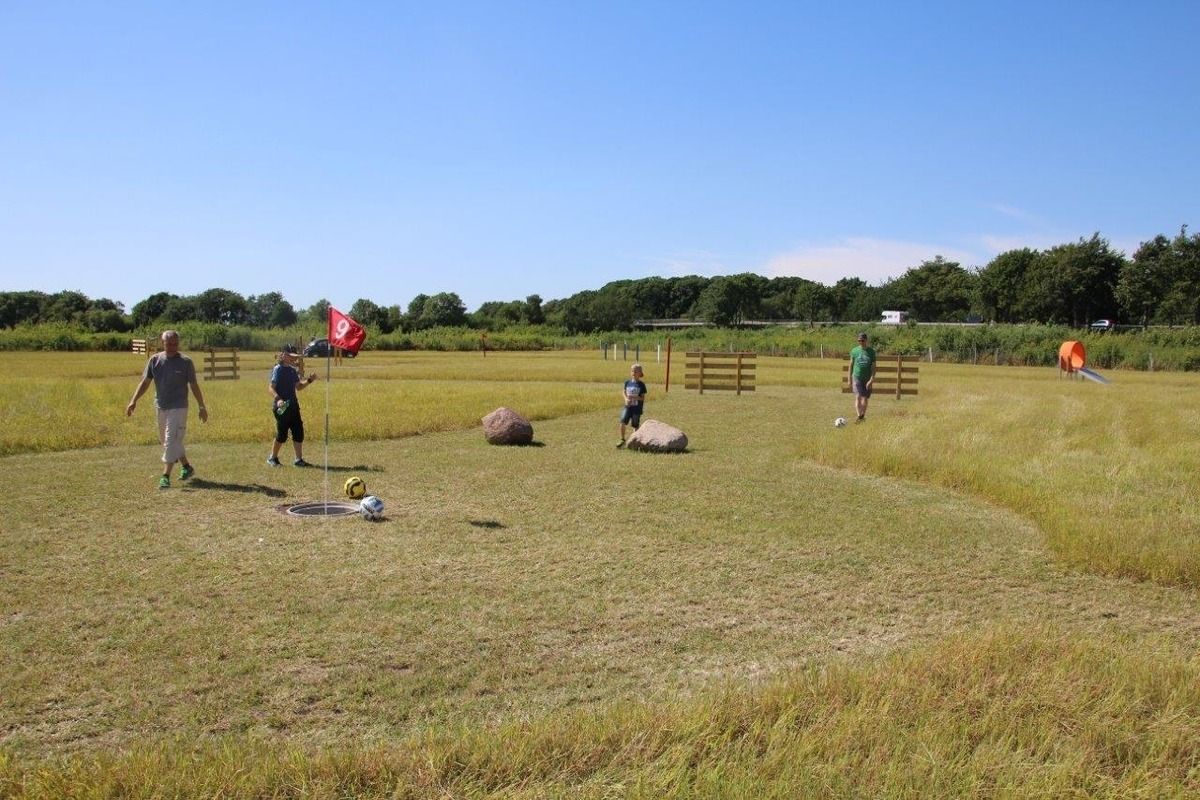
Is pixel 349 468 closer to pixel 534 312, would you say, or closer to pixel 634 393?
pixel 634 393

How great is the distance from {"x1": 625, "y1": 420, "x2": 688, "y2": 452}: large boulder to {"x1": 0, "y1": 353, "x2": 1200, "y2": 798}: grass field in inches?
36.8

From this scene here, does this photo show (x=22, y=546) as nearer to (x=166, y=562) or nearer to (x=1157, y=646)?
(x=166, y=562)

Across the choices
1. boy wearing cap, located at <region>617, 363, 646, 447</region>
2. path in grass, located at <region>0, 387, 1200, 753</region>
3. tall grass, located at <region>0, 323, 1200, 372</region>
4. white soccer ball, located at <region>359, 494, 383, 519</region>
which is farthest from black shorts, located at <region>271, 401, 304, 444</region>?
tall grass, located at <region>0, 323, 1200, 372</region>

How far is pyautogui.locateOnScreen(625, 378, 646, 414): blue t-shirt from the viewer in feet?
58.0

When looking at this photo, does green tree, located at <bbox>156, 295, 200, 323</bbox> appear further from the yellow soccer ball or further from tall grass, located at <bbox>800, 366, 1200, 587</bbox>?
the yellow soccer ball

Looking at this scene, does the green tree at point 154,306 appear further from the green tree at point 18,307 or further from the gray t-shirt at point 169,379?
the gray t-shirt at point 169,379

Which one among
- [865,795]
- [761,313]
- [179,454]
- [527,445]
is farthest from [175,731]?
[761,313]

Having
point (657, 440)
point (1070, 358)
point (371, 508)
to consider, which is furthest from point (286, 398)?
point (1070, 358)

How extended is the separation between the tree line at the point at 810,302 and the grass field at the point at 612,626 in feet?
289

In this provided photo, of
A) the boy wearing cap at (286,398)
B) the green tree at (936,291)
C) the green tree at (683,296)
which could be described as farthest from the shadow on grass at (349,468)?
the green tree at (683,296)

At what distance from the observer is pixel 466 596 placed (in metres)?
8.06

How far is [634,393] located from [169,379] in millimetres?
7824

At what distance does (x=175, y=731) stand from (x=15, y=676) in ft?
5.06

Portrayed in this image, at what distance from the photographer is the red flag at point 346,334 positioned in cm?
1191
